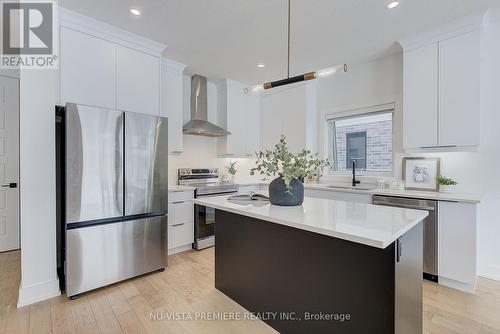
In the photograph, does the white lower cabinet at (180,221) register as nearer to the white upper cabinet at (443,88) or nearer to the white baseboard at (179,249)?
the white baseboard at (179,249)

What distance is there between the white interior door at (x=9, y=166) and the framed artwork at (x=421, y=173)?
543cm

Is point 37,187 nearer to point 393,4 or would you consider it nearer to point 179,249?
point 179,249

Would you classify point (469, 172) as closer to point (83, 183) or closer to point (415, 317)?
point (415, 317)

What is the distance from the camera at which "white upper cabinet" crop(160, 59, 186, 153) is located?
3.50m

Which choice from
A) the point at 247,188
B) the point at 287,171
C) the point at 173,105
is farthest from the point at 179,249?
the point at 287,171

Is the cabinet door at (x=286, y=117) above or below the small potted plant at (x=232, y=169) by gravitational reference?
above

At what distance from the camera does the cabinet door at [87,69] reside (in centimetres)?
242

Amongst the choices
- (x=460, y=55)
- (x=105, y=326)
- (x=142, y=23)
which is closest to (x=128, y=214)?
(x=105, y=326)

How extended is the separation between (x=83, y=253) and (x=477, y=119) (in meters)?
4.09

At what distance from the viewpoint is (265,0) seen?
2.21 meters

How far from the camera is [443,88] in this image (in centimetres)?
262

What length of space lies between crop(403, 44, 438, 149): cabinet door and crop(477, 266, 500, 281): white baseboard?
57.1 inches

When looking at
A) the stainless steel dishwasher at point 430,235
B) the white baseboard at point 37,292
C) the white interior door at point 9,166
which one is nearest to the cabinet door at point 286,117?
the stainless steel dishwasher at point 430,235

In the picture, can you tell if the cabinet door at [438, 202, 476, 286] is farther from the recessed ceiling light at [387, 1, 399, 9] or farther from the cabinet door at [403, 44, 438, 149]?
the recessed ceiling light at [387, 1, 399, 9]
